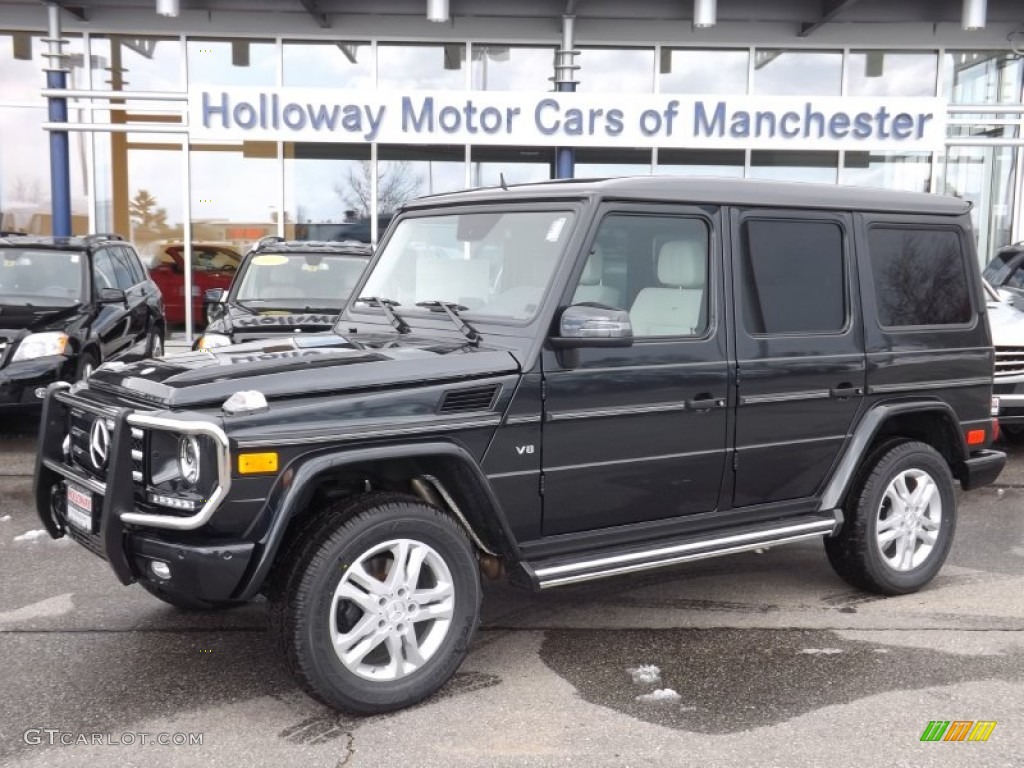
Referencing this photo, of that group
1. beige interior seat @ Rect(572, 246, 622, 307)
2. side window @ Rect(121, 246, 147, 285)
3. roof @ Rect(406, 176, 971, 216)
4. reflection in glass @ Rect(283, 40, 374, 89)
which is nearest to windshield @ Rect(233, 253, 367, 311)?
side window @ Rect(121, 246, 147, 285)

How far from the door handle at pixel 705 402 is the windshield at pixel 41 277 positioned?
21.6 feet

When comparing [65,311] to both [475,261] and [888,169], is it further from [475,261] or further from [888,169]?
[888,169]

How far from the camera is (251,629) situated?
4562mm

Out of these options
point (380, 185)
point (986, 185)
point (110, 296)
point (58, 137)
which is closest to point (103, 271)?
point (110, 296)

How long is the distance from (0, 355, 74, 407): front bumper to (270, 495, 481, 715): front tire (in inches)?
203

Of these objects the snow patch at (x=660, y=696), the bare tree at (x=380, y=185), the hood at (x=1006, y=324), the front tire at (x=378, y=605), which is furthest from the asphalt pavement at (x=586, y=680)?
the bare tree at (x=380, y=185)

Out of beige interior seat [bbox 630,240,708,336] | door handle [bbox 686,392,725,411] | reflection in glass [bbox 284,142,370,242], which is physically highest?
reflection in glass [bbox 284,142,370,242]

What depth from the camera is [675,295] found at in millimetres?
4344

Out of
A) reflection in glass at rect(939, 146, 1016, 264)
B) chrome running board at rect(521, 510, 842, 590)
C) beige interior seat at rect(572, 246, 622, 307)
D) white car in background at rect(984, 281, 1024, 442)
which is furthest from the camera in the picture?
reflection in glass at rect(939, 146, 1016, 264)

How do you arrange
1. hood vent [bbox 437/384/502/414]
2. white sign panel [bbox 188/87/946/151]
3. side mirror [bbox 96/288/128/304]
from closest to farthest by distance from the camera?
hood vent [bbox 437/384/502/414] → side mirror [bbox 96/288/128/304] → white sign panel [bbox 188/87/946/151]

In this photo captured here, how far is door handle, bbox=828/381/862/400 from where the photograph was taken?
471 centimetres

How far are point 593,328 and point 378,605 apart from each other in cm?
132

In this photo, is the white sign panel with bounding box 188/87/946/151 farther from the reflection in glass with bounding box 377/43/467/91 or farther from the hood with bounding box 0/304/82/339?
the hood with bounding box 0/304/82/339

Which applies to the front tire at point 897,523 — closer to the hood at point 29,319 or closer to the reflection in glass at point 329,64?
the hood at point 29,319
